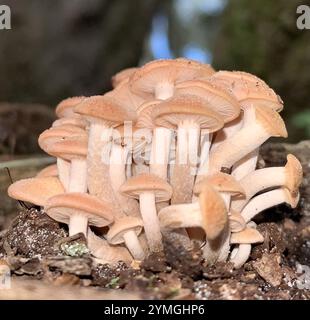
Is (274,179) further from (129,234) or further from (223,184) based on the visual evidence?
(129,234)

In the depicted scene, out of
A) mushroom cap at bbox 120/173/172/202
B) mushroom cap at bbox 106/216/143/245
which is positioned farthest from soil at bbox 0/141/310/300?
mushroom cap at bbox 120/173/172/202

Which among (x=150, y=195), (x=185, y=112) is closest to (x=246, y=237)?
(x=150, y=195)

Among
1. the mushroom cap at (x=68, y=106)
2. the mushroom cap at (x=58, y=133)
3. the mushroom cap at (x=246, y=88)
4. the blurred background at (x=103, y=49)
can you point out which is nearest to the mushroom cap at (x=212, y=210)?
the mushroom cap at (x=246, y=88)

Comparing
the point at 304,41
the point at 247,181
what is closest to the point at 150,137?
the point at 247,181

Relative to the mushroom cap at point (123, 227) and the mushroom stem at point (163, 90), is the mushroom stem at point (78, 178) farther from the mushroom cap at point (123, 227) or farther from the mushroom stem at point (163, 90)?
the mushroom stem at point (163, 90)
